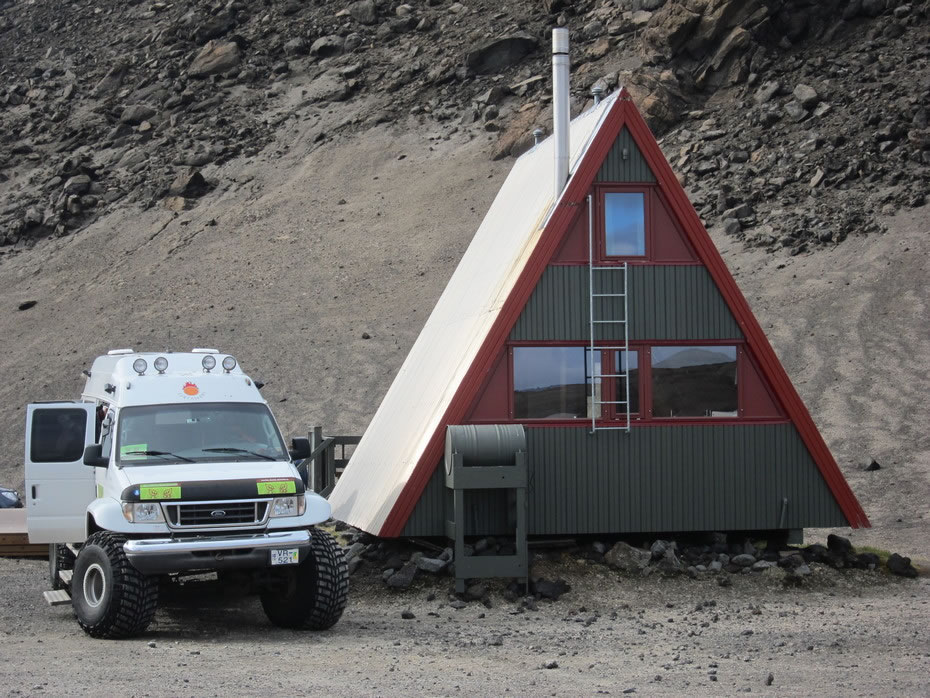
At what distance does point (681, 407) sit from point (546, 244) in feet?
10.1

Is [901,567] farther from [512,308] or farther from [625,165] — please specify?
[625,165]

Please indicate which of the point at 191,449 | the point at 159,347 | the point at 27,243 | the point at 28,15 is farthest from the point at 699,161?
the point at 28,15

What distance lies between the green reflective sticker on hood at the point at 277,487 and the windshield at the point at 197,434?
31.3 inches

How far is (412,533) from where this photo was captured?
57.3 ft

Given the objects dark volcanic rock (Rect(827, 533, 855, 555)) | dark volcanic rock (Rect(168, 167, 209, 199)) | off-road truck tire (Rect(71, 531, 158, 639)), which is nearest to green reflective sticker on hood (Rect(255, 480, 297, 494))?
off-road truck tire (Rect(71, 531, 158, 639))

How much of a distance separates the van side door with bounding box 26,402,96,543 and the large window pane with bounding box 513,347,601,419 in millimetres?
5835

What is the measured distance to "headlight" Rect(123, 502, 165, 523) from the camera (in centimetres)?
1321

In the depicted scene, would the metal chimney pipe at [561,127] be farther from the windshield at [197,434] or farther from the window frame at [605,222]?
the windshield at [197,434]

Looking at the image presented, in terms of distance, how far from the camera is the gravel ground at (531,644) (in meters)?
10.9

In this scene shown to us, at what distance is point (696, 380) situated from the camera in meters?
18.2

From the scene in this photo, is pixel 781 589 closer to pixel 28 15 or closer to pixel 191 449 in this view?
pixel 191 449

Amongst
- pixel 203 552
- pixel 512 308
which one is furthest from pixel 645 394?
pixel 203 552

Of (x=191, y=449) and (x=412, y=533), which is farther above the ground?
(x=191, y=449)

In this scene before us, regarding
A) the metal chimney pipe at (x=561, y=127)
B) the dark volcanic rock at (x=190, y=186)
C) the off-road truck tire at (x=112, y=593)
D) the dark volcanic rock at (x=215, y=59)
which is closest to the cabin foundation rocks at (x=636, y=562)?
the off-road truck tire at (x=112, y=593)
